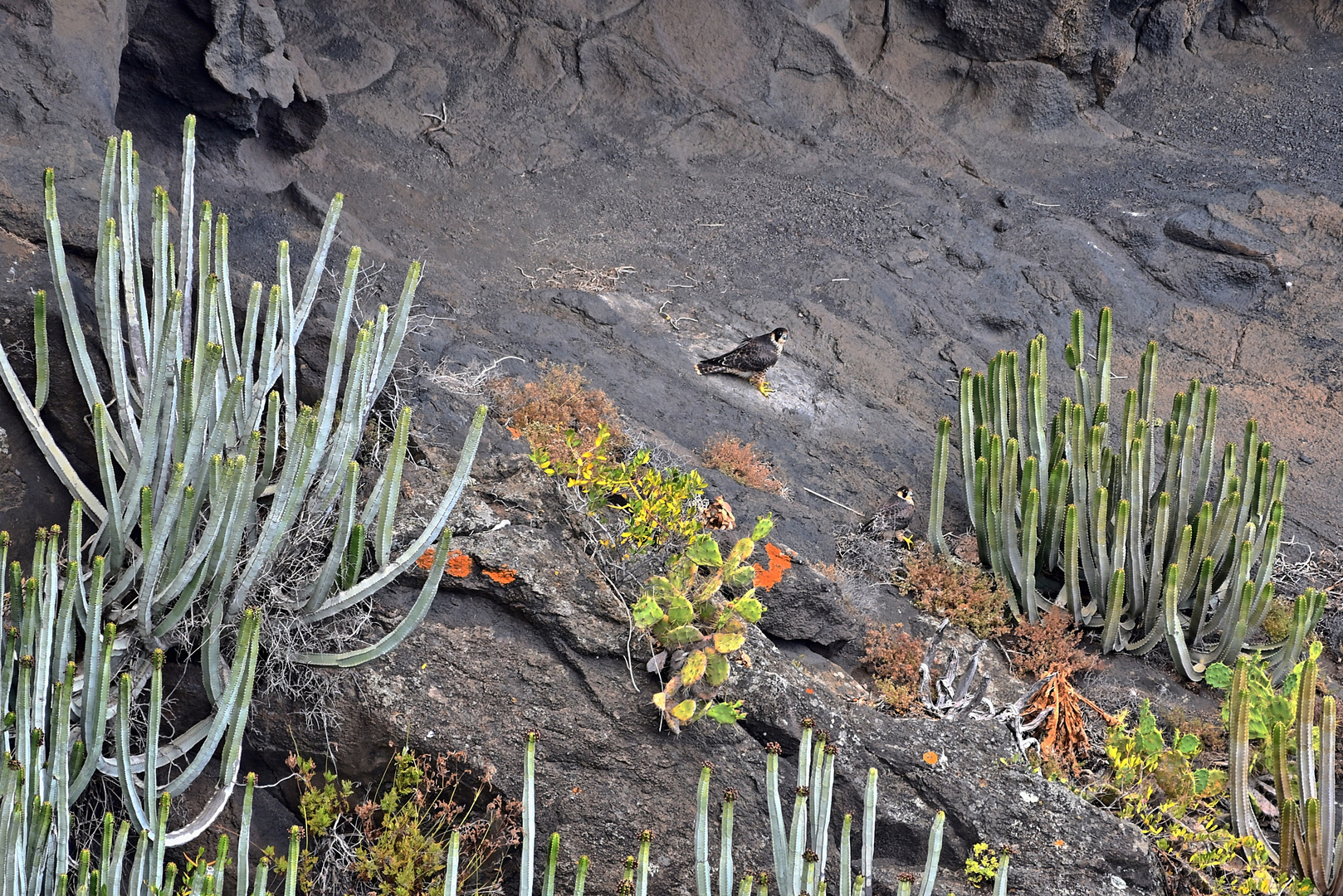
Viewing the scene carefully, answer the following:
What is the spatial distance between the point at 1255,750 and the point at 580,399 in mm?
3085

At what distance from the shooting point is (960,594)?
16.1 feet

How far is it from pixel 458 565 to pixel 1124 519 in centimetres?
272

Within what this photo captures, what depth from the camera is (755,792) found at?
134 inches

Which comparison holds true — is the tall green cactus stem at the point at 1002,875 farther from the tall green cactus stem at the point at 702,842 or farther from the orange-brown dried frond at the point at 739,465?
the orange-brown dried frond at the point at 739,465

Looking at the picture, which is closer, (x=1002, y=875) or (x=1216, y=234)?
(x=1002, y=875)

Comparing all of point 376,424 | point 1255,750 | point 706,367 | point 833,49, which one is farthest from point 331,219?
point 833,49

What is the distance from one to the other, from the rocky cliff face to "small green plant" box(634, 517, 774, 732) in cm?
12

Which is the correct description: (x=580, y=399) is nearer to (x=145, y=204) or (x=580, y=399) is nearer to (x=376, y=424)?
(x=376, y=424)

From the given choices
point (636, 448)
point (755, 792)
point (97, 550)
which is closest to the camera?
point (97, 550)

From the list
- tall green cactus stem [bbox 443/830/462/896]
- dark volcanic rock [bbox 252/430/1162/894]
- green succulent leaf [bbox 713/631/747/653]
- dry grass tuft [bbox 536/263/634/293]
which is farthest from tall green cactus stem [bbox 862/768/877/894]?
dry grass tuft [bbox 536/263/634/293]

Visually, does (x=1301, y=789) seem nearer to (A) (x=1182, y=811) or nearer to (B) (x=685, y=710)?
(A) (x=1182, y=811)

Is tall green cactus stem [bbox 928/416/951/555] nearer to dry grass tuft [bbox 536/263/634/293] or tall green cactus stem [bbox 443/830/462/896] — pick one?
dry grass tuft [bbox 536/263/634/293]

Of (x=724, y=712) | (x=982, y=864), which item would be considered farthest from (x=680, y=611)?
(x=982, y=864)

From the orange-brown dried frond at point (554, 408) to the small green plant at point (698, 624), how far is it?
96 cm
